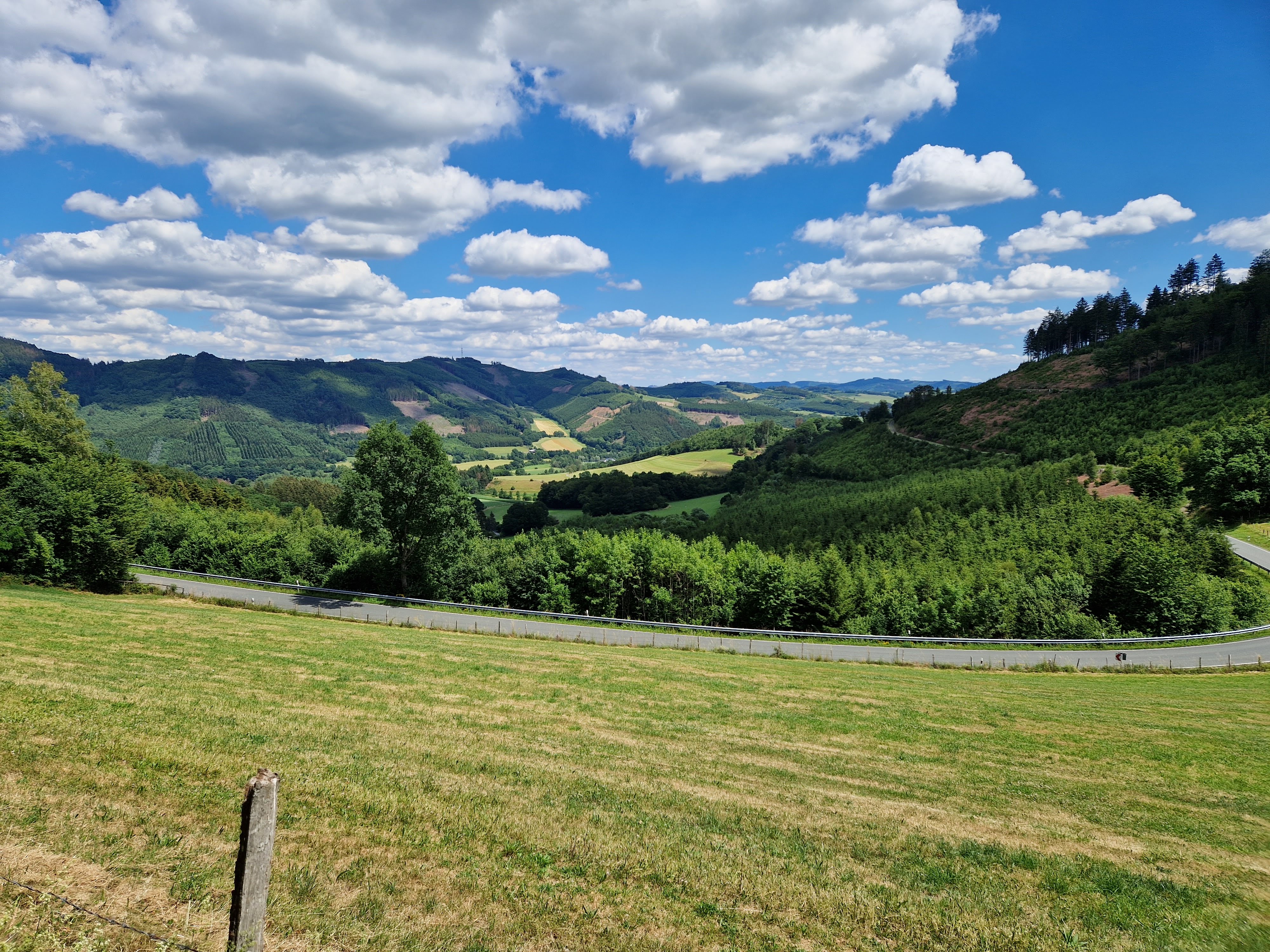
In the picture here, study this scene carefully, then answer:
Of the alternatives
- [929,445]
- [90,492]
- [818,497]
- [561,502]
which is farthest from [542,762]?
[561,502]

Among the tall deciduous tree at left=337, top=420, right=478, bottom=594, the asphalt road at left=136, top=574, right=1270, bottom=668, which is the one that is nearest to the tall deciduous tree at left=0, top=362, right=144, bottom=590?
the asphalt road at left=136, top=574, right=1270, bottom=668

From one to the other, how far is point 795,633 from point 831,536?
4205cm

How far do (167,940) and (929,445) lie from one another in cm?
14446

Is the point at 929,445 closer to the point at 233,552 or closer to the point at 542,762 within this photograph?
the point at 233,552

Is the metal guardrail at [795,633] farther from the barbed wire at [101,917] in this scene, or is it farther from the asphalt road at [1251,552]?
the barbed wire at [101,917]

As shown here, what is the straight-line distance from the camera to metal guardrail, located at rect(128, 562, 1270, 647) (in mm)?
44656

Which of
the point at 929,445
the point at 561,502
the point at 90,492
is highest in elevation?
the point at 929,445

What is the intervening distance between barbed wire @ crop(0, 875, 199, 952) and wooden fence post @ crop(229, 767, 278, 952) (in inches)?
24.3

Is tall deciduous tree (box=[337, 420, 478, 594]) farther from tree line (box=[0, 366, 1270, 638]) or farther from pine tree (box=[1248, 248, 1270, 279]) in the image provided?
pine tree (box=[1248, 248, 1270, 279])

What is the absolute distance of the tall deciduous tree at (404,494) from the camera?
143 ft

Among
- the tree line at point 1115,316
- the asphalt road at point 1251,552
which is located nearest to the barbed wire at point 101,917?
the asphalt road at point 1251,552

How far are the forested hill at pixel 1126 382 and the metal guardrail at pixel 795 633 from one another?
160ft

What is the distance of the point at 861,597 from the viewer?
55844mm

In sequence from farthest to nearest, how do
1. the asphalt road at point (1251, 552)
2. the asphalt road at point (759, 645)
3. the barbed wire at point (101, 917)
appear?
the asphalt road at point (1251, 552) < the asphalt road at point (759, 645) < the barbed wire at point (101, 917)
